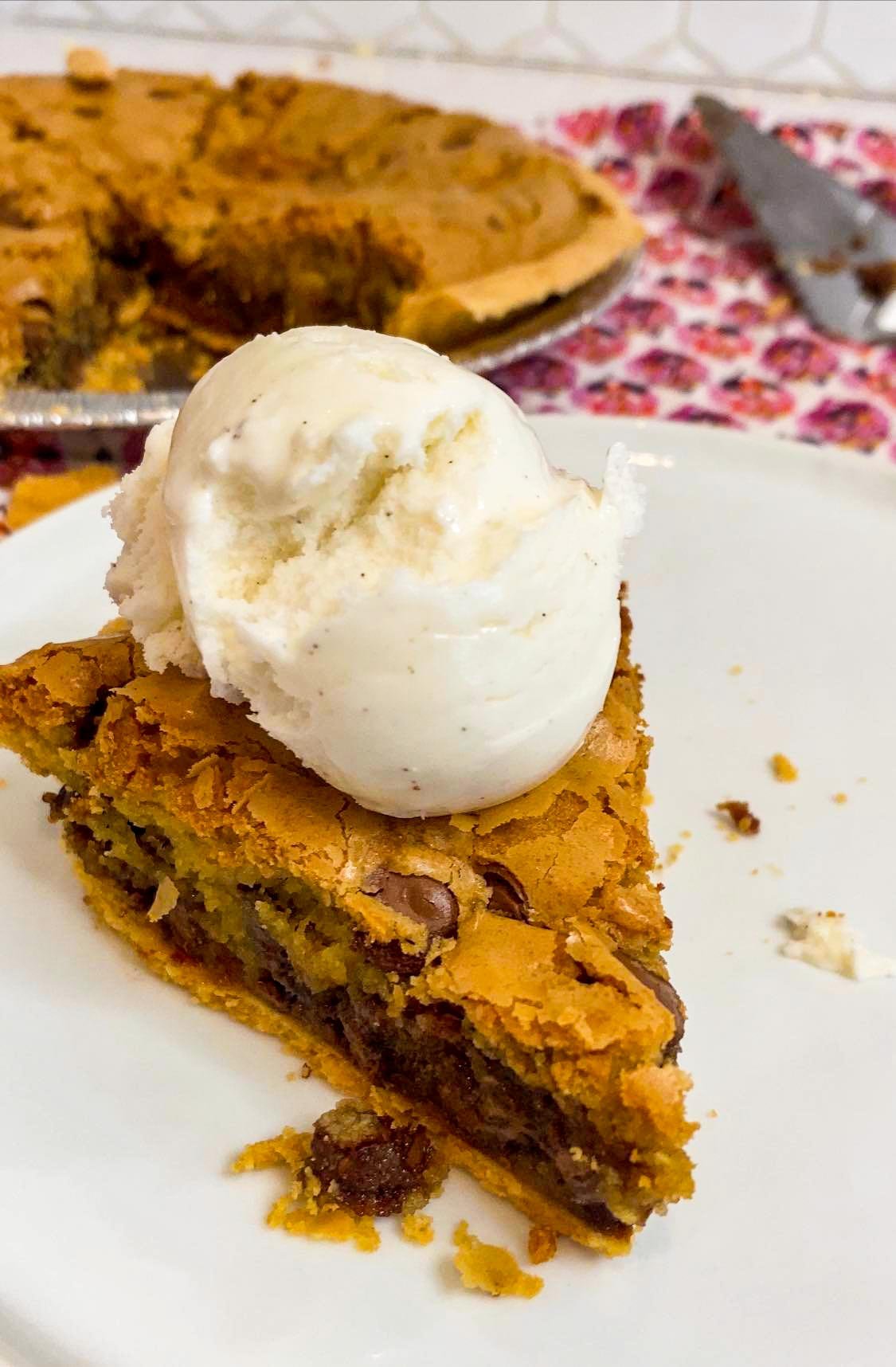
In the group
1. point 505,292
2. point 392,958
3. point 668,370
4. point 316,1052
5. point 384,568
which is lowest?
point 316,1052

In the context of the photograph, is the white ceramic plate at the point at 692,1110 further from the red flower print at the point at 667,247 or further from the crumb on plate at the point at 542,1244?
the red flower print at the point at 667,247

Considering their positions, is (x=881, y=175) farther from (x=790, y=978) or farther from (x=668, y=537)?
(x=790, y=978)

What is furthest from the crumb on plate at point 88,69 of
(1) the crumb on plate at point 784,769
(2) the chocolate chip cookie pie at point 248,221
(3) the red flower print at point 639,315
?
(1) the crumb on plate at point 784,769

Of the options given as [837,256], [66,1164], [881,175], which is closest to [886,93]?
[881,175]

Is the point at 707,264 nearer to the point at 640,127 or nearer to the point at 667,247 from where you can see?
the point at 667,247

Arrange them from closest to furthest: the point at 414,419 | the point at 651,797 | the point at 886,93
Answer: the point at 414,419
the point at 651,797
the point at 886,93

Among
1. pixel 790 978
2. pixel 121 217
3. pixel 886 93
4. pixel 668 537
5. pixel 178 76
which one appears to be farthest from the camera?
pixel 886 93

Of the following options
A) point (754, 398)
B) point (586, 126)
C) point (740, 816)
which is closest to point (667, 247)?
point (586, 126)

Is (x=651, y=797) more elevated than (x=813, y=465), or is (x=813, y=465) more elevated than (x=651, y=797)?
(x=813, y=465)
